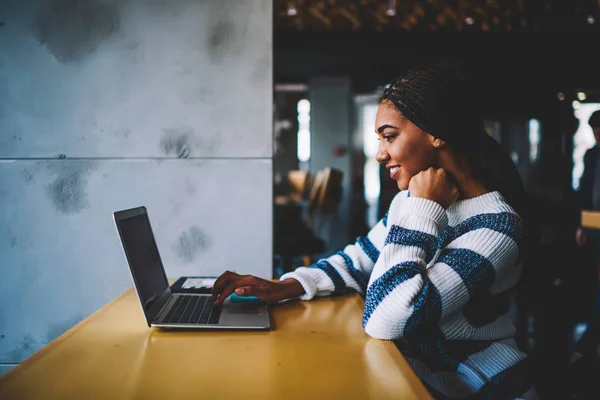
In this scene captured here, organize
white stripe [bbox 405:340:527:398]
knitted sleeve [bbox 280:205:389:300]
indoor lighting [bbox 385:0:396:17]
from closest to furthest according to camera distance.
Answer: white stripe [bbox 405:340:527:398] → knitted sleeve [bbox 280:205:389:300] → indoor lighting [bbox 385:0:396:17]

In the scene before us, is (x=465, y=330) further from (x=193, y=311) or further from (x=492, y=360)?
(x=193, y=311)

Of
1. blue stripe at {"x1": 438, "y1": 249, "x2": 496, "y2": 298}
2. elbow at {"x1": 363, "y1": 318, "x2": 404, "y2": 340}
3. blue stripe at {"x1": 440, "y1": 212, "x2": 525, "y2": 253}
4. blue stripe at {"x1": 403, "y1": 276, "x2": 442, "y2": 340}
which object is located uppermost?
blue stripe at {"x1": 440, "y1": 212, "x2": 525, "y2": 253}

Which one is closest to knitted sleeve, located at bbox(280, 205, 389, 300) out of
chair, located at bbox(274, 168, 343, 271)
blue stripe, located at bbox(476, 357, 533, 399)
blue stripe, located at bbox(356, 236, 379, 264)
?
blue stripe, located at bbox(356, 236, 379, 264)

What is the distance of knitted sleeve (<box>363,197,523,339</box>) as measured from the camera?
1.17 metres

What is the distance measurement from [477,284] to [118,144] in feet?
4.79

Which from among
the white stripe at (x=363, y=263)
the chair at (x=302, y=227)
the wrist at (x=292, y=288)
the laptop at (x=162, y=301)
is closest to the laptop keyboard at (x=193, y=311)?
the laptop at (x=162, y=301)

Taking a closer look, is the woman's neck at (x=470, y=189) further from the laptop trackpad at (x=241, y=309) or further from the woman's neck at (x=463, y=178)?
the laptop trackpad at (x=241, y=309)

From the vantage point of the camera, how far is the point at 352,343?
1.15 metres

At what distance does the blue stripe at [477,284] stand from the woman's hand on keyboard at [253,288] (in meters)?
0.43

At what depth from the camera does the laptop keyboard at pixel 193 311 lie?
1257mm

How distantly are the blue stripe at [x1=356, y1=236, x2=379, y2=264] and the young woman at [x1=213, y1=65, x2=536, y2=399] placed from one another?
28 cm

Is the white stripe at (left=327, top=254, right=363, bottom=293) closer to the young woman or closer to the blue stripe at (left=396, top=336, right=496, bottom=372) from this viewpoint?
the young woman

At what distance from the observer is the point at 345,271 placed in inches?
63.6

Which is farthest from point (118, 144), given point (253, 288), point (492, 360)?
point (492, 360)
